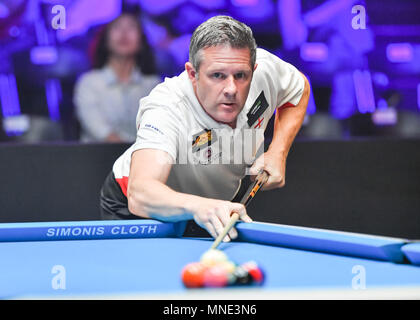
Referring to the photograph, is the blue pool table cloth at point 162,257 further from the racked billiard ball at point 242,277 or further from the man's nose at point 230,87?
the man's nose at point 230,87

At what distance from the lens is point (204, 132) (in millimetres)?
2541

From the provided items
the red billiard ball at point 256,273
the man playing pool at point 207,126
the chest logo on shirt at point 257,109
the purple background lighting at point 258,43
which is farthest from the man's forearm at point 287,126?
the purple background lighting at point 258,43

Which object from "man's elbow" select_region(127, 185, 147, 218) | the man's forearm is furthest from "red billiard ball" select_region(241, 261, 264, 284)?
the man's forearm

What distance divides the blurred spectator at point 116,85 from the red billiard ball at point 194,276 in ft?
8.66

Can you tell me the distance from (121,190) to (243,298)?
157cm

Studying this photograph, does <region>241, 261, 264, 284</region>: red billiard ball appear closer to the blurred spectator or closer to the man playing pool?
the man playing pool

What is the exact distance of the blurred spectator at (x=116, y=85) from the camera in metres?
4.05

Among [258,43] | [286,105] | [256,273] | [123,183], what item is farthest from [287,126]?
[258,43]

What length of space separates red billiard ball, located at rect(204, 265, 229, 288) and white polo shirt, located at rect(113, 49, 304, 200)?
0.98 m

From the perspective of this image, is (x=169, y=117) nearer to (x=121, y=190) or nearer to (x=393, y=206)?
(x=121, y=190)

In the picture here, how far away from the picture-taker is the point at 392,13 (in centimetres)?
471

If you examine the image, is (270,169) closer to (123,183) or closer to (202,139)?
→ (202,139)

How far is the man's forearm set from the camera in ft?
8.95
